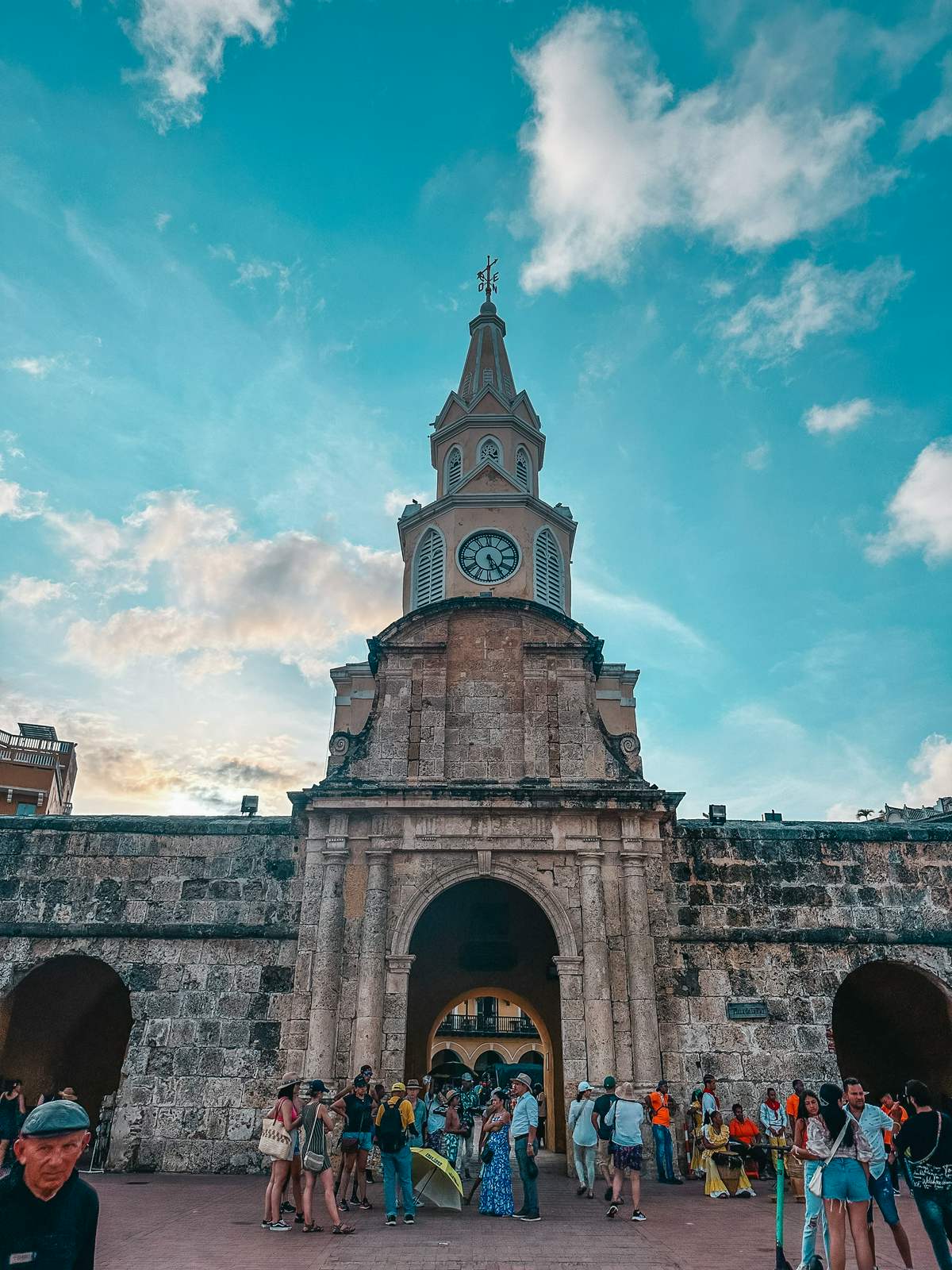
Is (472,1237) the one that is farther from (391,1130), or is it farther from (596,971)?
(596,971)

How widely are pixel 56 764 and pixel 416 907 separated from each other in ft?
95.7

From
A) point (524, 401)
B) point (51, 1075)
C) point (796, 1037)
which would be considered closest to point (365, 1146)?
point (796, 1037)

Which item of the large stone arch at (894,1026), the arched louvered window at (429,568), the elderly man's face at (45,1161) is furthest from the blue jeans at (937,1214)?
the arched louvered window at (429,568)

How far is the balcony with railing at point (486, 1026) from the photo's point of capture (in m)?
40.8

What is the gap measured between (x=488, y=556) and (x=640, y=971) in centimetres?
1243

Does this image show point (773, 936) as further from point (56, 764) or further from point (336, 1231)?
point (56, 764)

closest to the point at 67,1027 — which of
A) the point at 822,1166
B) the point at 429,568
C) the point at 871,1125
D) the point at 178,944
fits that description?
the point at 178,944

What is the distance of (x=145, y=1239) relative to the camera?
855 cm

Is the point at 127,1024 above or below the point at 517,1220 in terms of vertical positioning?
above

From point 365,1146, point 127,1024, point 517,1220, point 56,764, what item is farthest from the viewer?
point 56,764

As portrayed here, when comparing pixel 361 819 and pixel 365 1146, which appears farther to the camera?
pixel 361 819

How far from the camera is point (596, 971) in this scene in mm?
14258

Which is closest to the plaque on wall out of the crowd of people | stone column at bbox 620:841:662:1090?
the crowd of people

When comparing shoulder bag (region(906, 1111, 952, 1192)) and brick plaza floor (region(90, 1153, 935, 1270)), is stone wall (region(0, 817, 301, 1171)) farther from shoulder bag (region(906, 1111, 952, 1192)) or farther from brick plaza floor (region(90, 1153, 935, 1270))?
shoulder bag (region(906, 1111, 952, 1192))
